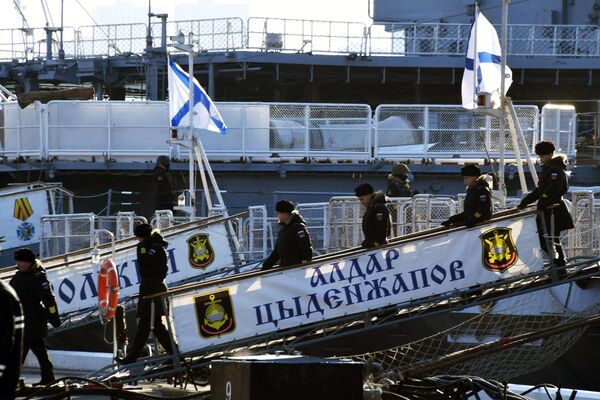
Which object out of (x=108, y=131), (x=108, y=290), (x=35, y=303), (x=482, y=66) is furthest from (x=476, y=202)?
(x=108, y=131)

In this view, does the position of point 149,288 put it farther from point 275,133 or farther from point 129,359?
point 275,133

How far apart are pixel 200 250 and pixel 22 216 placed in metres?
6.84

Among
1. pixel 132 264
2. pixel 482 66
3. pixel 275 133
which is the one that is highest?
pixel 482 66

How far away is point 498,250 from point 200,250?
5.89 metres

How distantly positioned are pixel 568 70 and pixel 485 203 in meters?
22.0

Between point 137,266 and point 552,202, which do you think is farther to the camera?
point 137,266

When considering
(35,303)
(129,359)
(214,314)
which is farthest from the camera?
(129,359)

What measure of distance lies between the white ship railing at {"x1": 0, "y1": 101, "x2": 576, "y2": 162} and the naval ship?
3cm

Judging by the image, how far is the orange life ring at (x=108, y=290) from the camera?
12.6m

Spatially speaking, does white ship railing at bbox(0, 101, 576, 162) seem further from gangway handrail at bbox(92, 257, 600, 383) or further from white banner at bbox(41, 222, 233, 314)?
gangway handrail at bbox(92, 257, 600, 383)

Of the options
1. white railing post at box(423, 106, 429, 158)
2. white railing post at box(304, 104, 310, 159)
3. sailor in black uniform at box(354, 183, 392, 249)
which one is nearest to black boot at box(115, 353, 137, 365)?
sailor in black uniform at box(354, 183, 392, 249)

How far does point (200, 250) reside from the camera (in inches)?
710

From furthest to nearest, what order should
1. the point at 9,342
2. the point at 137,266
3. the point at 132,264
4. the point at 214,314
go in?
the point at 132,264 < the point at 137,266 < the point at 214,314 < the point at 9,342

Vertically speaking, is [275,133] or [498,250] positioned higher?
[275,133]
